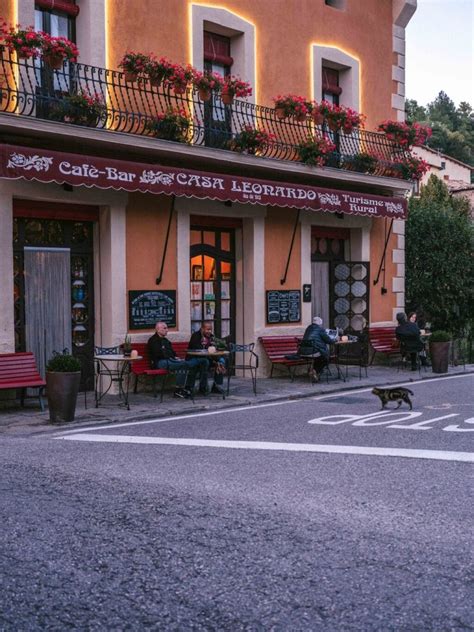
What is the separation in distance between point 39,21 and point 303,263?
7271 mm

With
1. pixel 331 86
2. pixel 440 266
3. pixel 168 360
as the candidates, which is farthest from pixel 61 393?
pixel 440 266

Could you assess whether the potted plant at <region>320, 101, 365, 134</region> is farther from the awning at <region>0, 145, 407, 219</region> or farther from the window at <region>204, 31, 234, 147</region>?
the window at <region>204, 31, 234, 147</region>

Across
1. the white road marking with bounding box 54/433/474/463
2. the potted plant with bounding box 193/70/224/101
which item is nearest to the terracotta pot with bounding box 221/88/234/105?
the potted plant with bounding box 193/70/224/101

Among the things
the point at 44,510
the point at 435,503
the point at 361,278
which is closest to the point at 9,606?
the point at 44,510

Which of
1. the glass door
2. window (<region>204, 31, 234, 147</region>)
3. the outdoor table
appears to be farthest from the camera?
the glass door

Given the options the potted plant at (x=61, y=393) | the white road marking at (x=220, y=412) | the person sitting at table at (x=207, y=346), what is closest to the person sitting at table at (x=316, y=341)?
the white road marking at (x=220, y=412)

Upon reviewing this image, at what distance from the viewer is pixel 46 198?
12766 mm

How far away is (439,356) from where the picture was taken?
17125 mm

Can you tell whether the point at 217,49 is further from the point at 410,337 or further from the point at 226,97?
the point at 410,337

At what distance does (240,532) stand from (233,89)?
36.3 feet

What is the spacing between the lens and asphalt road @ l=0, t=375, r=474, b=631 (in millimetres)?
4027

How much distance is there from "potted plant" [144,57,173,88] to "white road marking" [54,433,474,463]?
22.1ft

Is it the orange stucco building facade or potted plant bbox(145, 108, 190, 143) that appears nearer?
the orange stucco building facade

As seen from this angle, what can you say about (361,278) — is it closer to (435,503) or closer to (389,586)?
(435,503)
